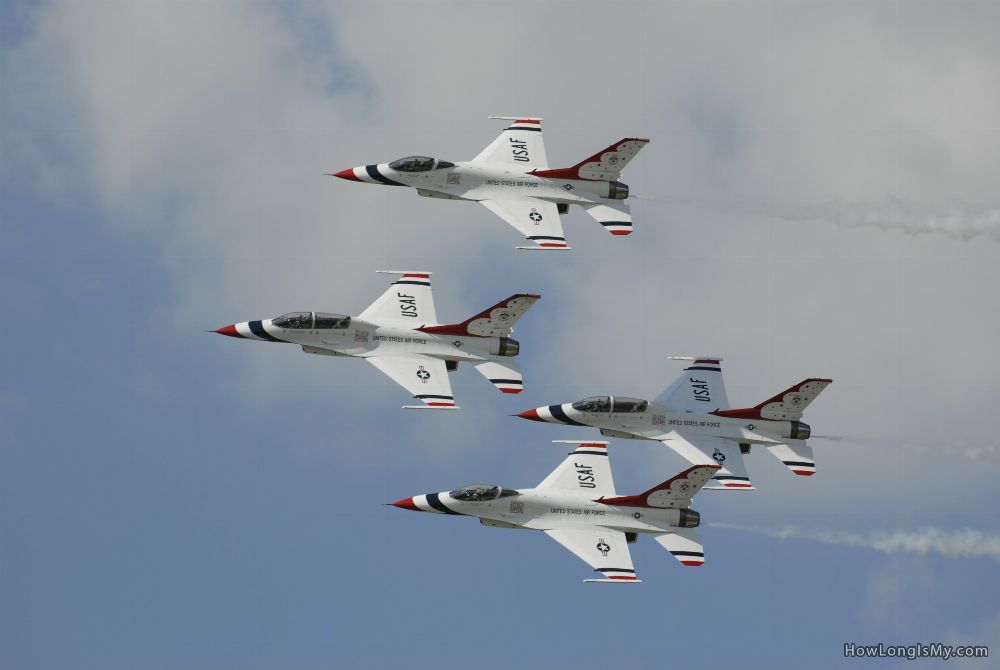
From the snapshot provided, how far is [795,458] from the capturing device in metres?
106

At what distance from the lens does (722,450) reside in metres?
106

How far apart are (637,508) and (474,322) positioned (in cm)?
1001

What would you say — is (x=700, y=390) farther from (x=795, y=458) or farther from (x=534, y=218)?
(x=534, y=218)

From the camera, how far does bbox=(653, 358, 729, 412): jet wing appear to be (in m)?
107

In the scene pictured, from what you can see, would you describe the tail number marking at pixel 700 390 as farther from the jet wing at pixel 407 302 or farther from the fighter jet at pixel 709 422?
the jet wing at pixel 407 302

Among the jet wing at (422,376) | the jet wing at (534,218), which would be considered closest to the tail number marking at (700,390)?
the jet wing at (534,218)

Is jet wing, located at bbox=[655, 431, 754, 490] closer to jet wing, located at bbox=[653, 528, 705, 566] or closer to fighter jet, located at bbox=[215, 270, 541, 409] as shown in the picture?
jet wing, located at bbox=[653, 528, 705, 566]

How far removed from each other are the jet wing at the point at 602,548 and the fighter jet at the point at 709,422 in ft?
18.0

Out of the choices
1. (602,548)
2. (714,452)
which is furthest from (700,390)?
(602,548)

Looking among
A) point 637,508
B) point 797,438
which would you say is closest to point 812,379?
point 797,438

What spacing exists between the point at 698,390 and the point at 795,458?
4720 mm

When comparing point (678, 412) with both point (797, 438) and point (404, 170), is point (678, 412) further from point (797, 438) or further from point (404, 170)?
point (404, 170)

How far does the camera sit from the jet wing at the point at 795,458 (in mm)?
106000

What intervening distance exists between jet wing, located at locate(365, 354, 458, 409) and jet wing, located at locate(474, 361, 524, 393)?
1576 mm
